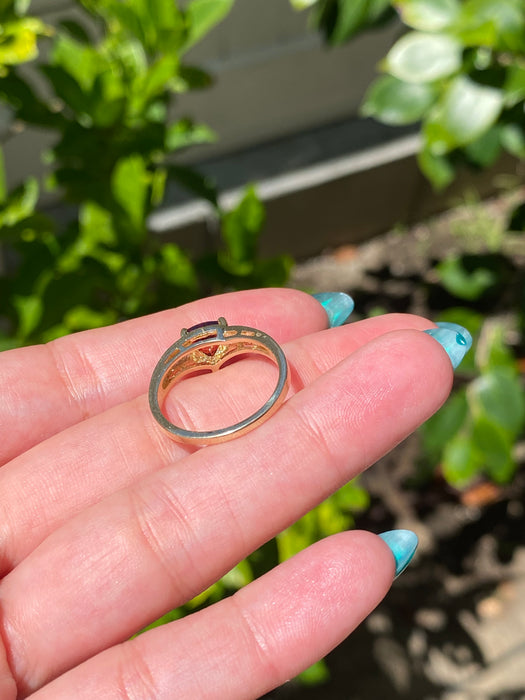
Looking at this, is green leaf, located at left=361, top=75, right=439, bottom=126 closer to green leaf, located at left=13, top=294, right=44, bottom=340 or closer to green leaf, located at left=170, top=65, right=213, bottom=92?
green leaf, located at left=170, top=65, right=213, bottom=92

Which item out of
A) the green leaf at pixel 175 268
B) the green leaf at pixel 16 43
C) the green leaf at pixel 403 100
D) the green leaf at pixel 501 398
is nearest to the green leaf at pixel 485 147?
the green leaf at pixel 403 100

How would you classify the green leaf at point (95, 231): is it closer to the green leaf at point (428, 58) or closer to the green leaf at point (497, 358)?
the green leaf at point (428, 58)

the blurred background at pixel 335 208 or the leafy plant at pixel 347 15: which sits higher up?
the leafy plant at pixel 347 15

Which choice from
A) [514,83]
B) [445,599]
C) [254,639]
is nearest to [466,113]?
[514,83]

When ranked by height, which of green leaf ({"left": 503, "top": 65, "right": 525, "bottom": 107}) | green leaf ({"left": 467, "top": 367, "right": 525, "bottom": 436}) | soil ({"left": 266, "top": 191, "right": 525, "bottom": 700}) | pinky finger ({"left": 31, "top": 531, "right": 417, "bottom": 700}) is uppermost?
green leaf ({"left": 503, "top": 65, "right": 525, "bottom": 107})

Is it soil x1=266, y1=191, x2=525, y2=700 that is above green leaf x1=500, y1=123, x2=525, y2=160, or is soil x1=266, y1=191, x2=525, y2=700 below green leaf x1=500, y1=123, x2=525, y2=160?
below

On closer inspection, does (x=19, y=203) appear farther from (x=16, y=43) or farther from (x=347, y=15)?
(x=347, y=15)

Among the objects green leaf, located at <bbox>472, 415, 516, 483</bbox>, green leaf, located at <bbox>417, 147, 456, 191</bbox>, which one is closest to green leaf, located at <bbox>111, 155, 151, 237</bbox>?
green leaf, located at <bbox>417, 147, 456, 191</bbox>

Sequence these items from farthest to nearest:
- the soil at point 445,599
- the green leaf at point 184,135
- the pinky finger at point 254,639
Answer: the soil at point 445,599, the green leaf at point 184,135, the pinky finger at point 254,639
